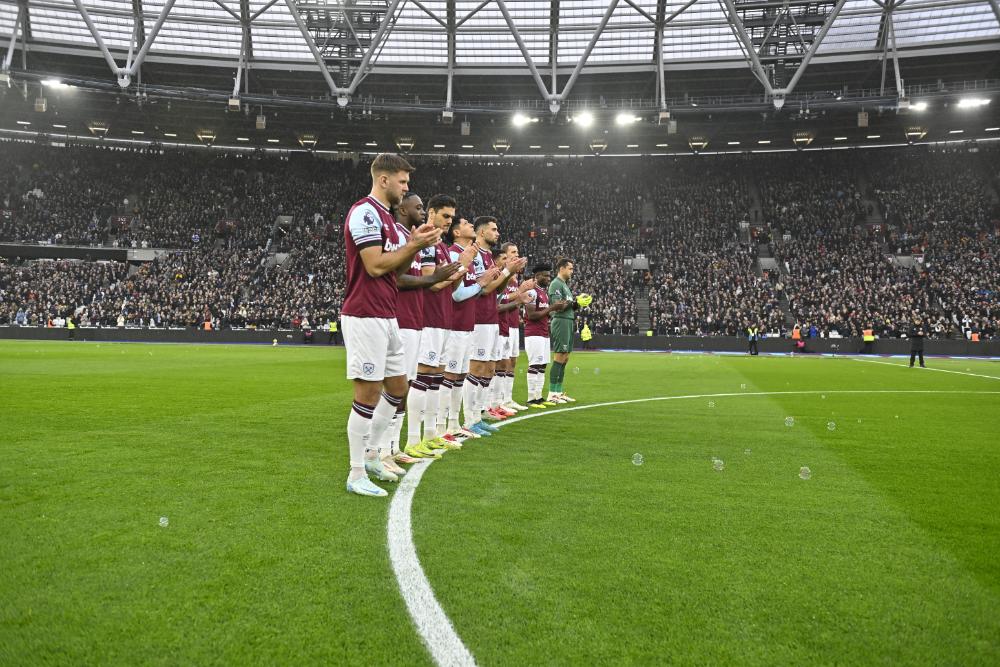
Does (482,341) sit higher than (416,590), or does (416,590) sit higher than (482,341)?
(482,341)

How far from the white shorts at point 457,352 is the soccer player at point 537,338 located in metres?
3.70

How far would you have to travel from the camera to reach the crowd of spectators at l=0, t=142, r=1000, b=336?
4016 cm

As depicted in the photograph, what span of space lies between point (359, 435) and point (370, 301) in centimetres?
108

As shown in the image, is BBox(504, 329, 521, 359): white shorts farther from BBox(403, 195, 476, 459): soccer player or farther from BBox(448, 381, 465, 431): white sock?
BBox(403, 195, 476, 459): soccer player

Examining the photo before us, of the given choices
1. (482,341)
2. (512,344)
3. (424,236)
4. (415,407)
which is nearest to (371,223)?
(424,236)

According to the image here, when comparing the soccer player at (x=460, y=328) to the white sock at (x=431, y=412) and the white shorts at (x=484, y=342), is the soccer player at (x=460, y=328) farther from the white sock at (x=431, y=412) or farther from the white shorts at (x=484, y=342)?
the white shorts at (x=484, y=342)

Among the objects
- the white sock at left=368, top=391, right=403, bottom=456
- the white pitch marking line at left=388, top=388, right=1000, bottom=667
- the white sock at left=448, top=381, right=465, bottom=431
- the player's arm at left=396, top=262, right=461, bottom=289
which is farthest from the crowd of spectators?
the white pitch marking line at left=388, top=388, right=1000, bottom=667

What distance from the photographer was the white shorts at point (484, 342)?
846 centimetres

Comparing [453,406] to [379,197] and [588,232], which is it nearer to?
[379,197]

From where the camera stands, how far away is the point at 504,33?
130 ft

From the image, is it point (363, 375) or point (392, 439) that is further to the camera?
point (392, 439)

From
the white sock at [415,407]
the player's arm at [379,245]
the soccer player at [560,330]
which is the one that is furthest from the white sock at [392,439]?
the soccer player at [560,330]

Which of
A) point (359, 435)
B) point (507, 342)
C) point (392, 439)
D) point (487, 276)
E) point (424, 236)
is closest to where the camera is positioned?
point (424, 236)

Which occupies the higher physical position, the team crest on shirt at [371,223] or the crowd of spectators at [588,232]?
the crowd of spectators at [588,232]
